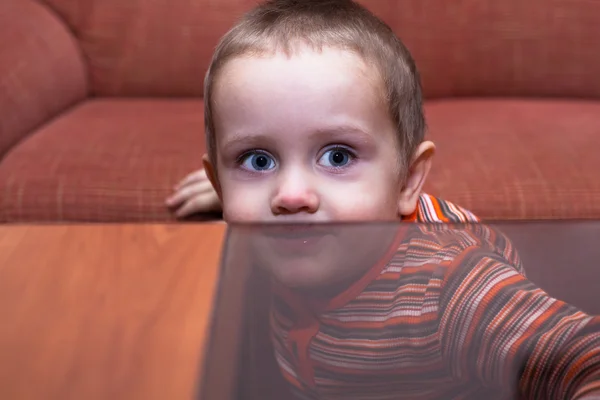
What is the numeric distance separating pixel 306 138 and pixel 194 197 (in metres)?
0.46

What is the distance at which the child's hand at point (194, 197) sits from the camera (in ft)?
3.76

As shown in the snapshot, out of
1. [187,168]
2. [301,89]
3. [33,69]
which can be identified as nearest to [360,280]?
[301,89]

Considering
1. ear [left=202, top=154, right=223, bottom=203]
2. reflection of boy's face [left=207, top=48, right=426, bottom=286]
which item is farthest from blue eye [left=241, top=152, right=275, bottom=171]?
ear [left=202, top=154, right=223, bottom=203]

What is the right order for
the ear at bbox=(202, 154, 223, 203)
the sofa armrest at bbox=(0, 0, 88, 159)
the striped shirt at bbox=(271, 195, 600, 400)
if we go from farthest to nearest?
the sofa armrest at bbox=(0, 0, 88, 159)
the ear at bbox=(202, 154, 223, 203)
the striped shirt at bbox=(271, 195, 600, 400)

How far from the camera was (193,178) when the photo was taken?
1.18m

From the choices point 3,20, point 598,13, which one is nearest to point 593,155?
point 598,13

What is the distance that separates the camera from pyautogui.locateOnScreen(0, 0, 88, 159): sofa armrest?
1.37 meters

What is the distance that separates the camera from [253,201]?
30.2 inches

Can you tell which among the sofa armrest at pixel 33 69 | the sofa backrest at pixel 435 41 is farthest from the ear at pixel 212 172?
the sofa backrest at pixel 435 41

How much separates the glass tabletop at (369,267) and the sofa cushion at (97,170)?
640 millimetres

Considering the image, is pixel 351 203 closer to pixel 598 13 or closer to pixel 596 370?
pixel 596 370

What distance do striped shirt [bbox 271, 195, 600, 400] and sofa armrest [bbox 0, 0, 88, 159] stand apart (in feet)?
3.25

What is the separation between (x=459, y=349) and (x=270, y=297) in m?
0.16

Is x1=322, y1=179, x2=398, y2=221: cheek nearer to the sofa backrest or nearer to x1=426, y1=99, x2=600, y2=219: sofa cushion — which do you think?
x1=426, y1=99, x2=600, y2=219: sofa cushion
